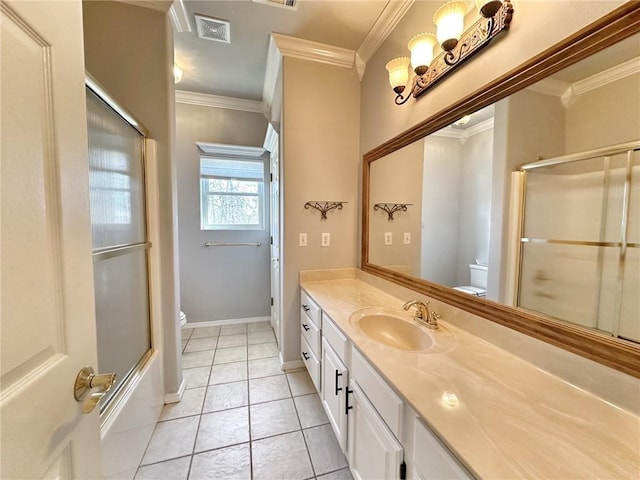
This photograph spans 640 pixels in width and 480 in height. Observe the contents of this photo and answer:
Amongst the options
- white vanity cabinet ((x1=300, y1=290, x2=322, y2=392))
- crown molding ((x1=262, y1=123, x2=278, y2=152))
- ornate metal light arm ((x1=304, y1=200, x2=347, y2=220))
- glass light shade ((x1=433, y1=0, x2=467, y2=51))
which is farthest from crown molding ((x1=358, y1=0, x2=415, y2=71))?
white vanity cabinet ((x1=300, y1=290, x2=322, y2=392))

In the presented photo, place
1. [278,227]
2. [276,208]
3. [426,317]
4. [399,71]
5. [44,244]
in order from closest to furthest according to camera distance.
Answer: [44,244] → [426,317] → [399,71] → [278,227] → [276,208]

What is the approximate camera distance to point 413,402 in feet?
2.32

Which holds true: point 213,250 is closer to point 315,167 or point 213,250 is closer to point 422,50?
point 315,167

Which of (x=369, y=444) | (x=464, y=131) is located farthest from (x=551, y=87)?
(x=369, y=444)

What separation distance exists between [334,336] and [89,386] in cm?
100

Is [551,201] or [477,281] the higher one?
[551,201]

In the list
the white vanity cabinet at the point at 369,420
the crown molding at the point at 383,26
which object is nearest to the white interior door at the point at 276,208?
the white vanity cabinet at the point at 369,420

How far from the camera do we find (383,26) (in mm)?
1690

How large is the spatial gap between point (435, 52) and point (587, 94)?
0.80m

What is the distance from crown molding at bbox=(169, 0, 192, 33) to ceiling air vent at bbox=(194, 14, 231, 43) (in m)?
0.07

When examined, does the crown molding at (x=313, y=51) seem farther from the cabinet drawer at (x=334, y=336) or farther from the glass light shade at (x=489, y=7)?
the cabinet drawer at (x=334, y=336)

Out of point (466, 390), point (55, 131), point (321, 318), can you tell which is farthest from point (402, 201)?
point (55, 131)

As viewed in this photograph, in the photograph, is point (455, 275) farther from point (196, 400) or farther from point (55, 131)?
point (196, 400)

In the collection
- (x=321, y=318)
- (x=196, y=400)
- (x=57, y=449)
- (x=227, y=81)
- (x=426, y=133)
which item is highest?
(x=227, y=81)
